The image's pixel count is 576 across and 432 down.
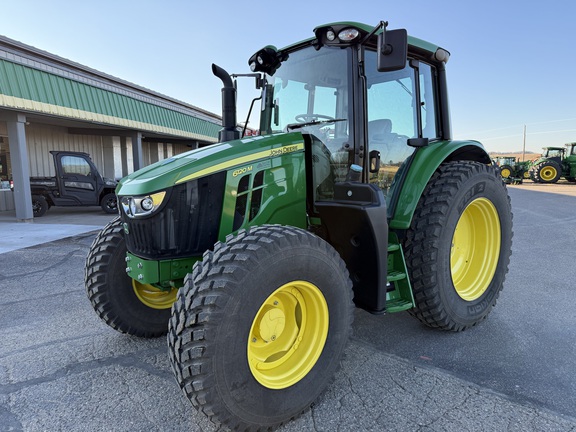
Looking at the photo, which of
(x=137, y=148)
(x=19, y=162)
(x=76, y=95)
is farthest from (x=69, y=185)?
(x=137, y=148)

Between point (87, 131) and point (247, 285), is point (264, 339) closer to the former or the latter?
point (247, 285)

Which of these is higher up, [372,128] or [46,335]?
[372,128]

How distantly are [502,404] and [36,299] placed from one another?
444 cm

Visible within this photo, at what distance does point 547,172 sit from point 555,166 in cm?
58

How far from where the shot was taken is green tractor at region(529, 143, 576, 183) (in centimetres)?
2389

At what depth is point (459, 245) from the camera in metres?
3.47

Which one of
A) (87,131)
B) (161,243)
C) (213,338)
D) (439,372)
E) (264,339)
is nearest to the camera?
(213,338)

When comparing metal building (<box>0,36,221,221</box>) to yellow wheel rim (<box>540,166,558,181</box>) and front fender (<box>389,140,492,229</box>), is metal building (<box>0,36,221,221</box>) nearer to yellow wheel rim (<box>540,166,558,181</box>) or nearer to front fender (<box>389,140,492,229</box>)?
front fender (<box>389,140,492,229</box>)

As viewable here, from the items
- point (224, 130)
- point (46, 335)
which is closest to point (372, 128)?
point (224, 130)

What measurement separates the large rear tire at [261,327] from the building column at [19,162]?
10340 mm

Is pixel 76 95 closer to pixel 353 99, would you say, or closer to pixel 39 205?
pixel 39 205

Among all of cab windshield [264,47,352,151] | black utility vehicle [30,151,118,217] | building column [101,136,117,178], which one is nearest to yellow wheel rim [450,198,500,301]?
cab windshield [264,47,352,151]

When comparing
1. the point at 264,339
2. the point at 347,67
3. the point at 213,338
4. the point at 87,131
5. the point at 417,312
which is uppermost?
the point at 87,131

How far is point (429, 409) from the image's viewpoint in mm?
2168
